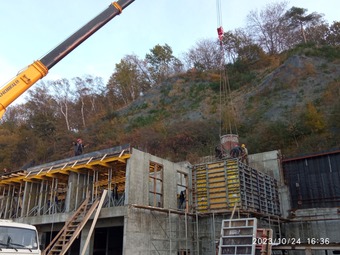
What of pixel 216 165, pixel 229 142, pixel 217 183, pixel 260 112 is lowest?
pixel 217 183

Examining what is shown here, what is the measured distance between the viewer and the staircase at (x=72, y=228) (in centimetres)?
A: 1387

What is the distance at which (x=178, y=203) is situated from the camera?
1845 centimetres

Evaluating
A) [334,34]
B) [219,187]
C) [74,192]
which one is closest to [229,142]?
[219,187]

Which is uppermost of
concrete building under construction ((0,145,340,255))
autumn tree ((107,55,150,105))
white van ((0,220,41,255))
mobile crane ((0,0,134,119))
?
autumn tree ((107,55,150,105))

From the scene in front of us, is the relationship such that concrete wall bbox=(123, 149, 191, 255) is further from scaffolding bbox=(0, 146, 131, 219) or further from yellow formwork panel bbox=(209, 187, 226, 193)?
yellow formwork panel bbox=(209, 187, 226, 193)

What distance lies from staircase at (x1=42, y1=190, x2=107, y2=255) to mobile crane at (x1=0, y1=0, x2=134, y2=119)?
18.9ft

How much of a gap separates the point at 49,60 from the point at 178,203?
1022 cm

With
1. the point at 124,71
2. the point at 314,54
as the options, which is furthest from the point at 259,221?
the point at 124,71

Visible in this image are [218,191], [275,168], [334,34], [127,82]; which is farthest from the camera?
[127,82]

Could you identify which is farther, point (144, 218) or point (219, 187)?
point (219, 187)

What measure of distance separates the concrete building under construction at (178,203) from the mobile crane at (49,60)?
5242 millimetres

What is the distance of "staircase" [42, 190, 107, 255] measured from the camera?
13.9 metres

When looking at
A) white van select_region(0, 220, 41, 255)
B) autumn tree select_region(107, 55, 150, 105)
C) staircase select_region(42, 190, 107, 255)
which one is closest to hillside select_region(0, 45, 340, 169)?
autumn tree select_region(107, 55, 150, 105)

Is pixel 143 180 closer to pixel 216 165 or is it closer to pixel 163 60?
pixel 216 165
